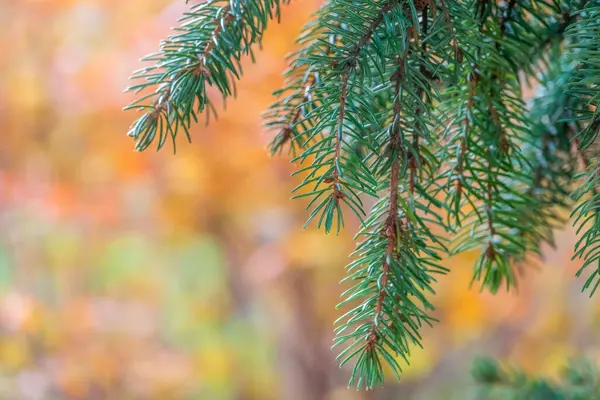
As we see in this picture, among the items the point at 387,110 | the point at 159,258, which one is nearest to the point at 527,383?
the point at 387,110

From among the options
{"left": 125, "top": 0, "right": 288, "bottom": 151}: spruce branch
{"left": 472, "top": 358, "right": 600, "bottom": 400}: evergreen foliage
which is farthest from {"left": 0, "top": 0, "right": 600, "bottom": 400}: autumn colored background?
{"left": 125, "top": 0, "right": 288, "bottom": 151}: spruce branch

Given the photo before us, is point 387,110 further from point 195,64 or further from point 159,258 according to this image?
point 159,258

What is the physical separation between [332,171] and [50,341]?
1.87m

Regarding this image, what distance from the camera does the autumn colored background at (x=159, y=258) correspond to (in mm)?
1681

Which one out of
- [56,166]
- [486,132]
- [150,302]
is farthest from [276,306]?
[486,132]

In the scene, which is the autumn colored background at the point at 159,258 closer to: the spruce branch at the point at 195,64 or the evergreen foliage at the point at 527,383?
the evergreen foliage at the point at 527,383

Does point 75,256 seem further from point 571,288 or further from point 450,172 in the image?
point 450,172

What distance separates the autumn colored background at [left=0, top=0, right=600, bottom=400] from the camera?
1.68 meters

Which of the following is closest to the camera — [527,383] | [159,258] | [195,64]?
[195,64]

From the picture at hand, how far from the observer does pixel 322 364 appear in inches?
78.5

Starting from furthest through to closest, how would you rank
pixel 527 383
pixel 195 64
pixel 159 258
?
pixel 159 258 → pixel 527 383 → pixel 195 64

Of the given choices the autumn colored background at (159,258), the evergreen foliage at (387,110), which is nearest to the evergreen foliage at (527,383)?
the evergreen foliage at (387,110)

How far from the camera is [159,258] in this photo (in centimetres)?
209

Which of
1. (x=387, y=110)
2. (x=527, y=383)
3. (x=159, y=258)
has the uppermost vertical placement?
(x=159, y=258)
